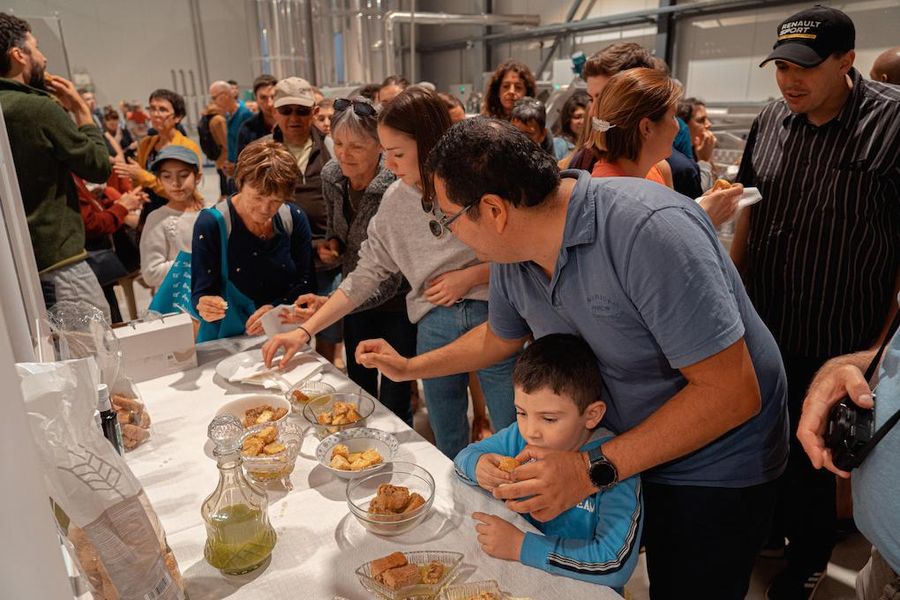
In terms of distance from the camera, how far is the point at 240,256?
2.04 m

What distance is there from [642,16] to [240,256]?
20.2ft

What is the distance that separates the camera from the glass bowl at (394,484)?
109cm

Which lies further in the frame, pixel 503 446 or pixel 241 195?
pixel 241 195

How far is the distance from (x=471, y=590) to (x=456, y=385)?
1.03 meters

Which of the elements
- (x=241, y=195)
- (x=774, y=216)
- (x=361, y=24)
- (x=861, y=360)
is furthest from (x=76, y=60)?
(x=861, y=360)

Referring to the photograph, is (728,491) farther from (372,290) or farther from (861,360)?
(372,290)

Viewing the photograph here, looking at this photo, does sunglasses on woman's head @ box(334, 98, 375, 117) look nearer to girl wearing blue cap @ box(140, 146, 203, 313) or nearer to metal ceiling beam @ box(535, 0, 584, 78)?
girl wearing blue cap @ box(140, 146, 203, 313)

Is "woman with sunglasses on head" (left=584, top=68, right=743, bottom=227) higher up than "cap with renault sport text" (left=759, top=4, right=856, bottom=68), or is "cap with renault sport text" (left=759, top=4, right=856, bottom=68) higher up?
"cap with renault sport text" (left=759, top=4, right=856, bottom=68)

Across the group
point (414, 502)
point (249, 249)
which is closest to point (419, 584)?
point (414, 502)

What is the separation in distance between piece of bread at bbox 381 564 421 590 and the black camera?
68cm

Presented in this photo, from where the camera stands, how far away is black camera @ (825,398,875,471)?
912mm

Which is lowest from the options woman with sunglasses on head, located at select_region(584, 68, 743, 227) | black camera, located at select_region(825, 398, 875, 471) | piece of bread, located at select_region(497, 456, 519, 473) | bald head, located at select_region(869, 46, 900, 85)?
piece of bread, located at select_region(497, 456, 519, 473)

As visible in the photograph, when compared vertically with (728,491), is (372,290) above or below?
above

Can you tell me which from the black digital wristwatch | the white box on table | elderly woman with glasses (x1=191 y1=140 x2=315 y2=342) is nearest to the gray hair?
elderly woman with glasses (x1=191 y1=140 x2=315 y2=342)
